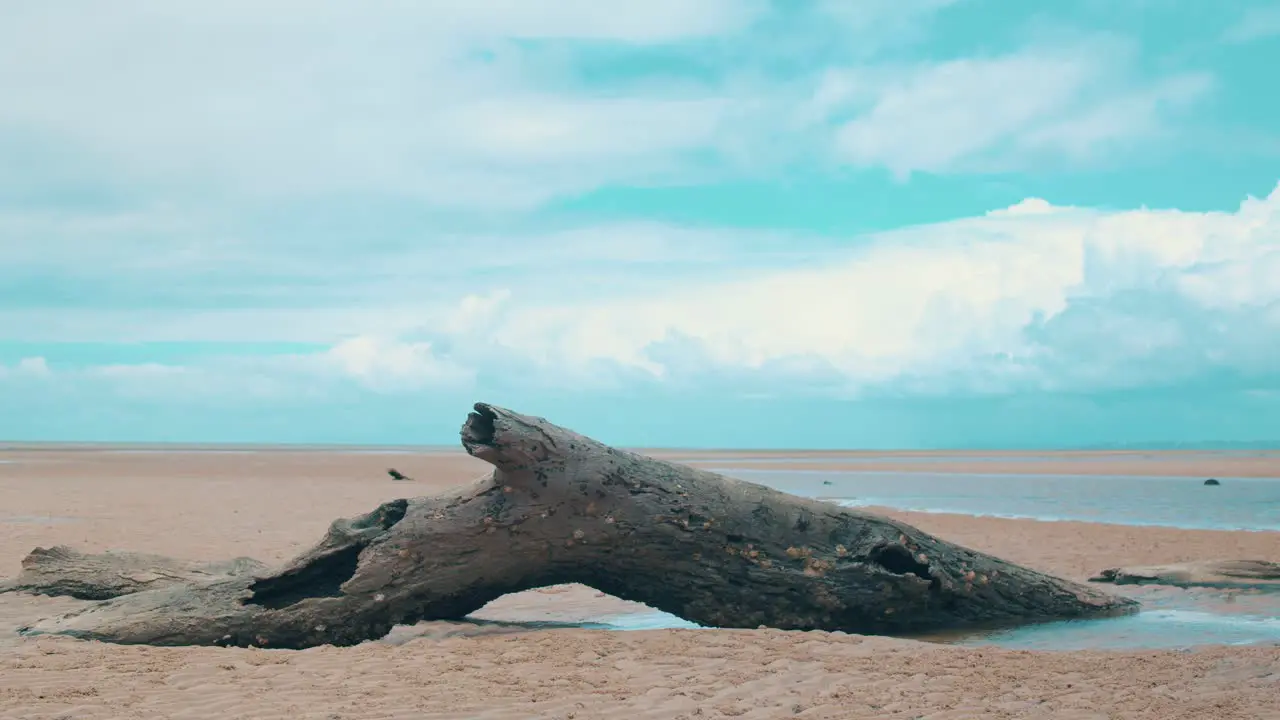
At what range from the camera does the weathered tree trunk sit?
8.73 meters

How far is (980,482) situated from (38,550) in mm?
35317

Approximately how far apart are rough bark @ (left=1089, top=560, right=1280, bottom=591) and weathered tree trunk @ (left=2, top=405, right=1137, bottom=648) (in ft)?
12.5

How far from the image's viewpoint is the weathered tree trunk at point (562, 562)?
8727 millimetres

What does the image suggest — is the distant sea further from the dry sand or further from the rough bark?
the dry sand

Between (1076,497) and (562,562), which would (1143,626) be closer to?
(562,562)

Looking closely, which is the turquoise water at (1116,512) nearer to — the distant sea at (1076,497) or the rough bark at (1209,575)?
the distant sea at (1076,497)

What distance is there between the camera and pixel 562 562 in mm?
9031

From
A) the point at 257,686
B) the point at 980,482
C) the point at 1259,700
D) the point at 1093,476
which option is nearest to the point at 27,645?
the point at 257,686

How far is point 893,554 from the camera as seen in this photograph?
30.6 ft

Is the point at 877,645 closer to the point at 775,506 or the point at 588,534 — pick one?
the point at 775,506

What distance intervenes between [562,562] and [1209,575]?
7.83 meters

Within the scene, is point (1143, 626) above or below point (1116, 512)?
below

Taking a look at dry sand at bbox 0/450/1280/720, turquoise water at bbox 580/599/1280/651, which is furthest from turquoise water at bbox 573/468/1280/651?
dry sand at bbox 0/450/1280/720

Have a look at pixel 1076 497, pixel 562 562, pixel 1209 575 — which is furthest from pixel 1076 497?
pixel 562 562
